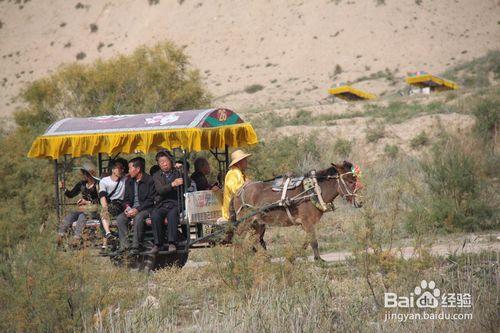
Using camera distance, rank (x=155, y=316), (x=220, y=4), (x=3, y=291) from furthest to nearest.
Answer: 1. (x=220, y=4)
2. (x=3, y=291)
3. (x=155, y=316)

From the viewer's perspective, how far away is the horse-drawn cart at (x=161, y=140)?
13.0 m

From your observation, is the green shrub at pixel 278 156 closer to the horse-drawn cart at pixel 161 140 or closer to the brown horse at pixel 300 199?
the brown horse at pixel 300 199

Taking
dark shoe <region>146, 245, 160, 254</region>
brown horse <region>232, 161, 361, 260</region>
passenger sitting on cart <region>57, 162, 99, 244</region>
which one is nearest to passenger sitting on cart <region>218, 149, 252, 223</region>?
brown horse <region>232, 161, 361, 260</region>

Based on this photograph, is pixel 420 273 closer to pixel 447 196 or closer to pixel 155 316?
pixel 155 316

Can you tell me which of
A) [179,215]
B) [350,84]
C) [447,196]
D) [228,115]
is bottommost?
[350,84]

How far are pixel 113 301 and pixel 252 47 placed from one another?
49570 millimetres

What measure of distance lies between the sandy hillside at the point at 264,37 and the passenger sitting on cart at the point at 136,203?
32.7 metres

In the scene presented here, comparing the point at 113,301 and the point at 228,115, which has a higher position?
the point at 228,115

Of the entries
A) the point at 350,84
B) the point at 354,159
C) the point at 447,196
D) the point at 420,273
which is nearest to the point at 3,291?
the point at 420,273

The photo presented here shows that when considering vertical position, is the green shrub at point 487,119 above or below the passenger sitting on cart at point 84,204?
below

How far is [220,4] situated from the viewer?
6366cm

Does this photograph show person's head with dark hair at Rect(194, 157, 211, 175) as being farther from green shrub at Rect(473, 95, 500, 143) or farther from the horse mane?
green shrub at Rect(473, 95, 500, 143)

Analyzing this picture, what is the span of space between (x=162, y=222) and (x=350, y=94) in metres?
32.1

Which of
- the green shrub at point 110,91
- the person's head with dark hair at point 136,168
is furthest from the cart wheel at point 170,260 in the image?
the green shrub at point 110,91
